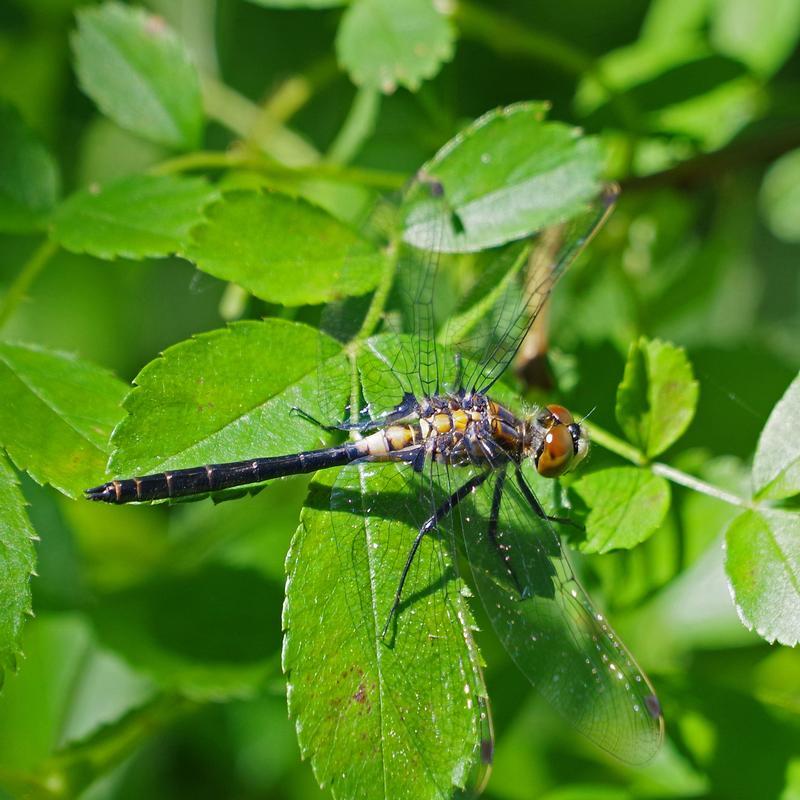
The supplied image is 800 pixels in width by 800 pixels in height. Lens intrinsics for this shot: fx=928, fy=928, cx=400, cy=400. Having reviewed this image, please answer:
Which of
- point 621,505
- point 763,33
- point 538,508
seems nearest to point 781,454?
point 621,505

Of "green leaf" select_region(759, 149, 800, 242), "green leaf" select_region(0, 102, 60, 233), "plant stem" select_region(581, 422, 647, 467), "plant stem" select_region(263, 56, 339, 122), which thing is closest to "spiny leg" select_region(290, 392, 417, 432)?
"plant stem" select_region(581, 422, 647, 467)

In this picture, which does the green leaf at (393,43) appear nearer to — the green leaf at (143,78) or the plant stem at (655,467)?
the green leaf at (143,78)

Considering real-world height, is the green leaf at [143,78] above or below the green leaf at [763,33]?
below

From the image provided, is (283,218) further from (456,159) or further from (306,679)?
(306,679)

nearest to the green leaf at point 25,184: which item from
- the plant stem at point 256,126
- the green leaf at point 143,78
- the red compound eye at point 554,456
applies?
the green leaf at point 143,78

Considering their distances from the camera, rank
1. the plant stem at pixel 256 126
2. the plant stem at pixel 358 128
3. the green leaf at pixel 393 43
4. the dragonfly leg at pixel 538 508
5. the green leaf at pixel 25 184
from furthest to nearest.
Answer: the plant stem at pixel 256 126
the plant stem at pixel 358 128
the green leaf at pixel 393 43
the green leaf at pixel 25 184
the dragonfly leg at pixel 538 508

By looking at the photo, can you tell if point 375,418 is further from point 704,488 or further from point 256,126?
point 256,126

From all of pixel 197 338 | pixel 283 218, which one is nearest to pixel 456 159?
pixel 283 218
